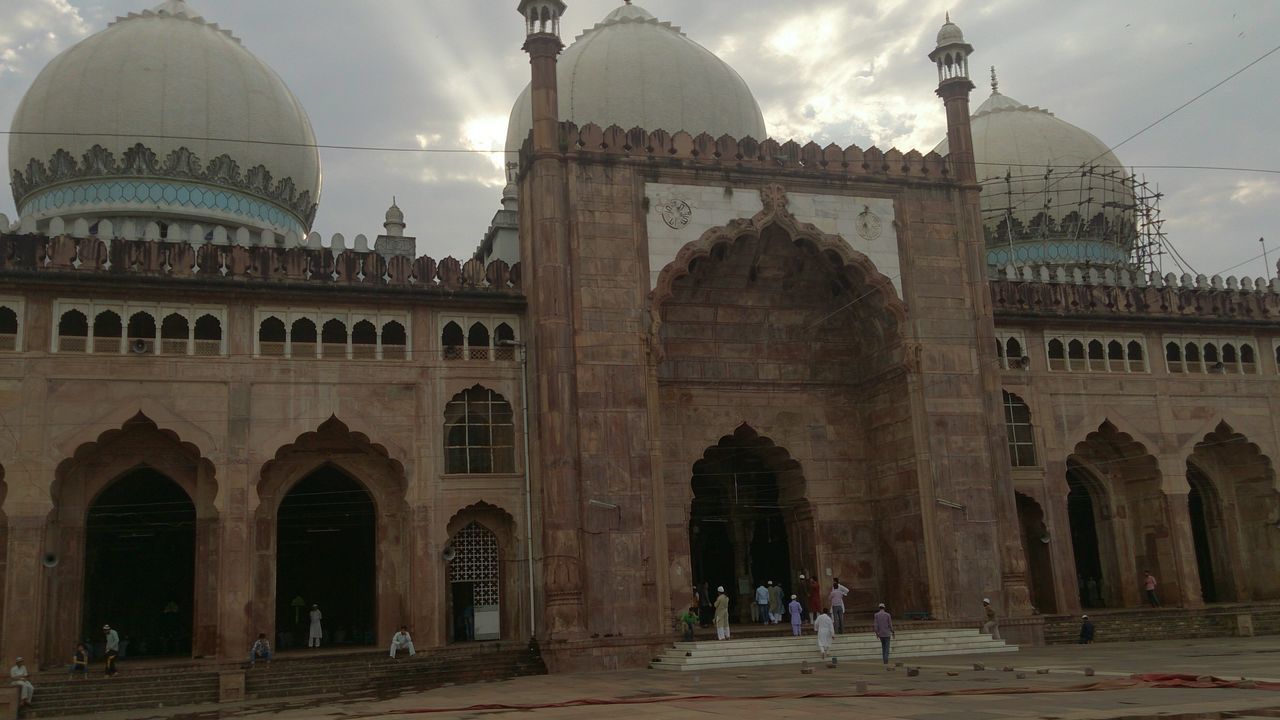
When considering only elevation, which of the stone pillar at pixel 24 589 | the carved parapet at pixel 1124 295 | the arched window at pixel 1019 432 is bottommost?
the stone pillar at pixel 24 589

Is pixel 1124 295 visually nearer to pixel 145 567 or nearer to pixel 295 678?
pixel 295 678

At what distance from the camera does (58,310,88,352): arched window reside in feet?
66.2

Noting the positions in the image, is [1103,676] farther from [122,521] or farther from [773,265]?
[122,521]

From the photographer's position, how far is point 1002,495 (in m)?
23.0

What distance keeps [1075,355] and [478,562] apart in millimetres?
14494

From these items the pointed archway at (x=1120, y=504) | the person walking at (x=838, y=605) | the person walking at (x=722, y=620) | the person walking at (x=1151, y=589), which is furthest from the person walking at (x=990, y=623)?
the pointed archway at (x=1120, y=504)

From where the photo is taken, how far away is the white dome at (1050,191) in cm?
3169

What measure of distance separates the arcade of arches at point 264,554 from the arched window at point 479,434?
2.81 ft

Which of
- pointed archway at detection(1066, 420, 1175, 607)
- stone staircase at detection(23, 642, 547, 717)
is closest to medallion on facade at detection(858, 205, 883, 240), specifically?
pointed archway at detection(1066, 420, 1175, 607)

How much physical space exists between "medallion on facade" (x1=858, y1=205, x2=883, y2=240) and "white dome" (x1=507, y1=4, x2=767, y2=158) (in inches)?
209

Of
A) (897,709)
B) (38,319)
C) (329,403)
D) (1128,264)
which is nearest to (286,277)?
(329,403)

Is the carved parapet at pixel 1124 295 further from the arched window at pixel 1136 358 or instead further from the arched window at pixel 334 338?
the arched window at pixel 334 338

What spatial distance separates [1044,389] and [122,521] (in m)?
20.6

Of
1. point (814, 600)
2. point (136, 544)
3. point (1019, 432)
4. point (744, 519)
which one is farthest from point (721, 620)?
point (136, 544)
